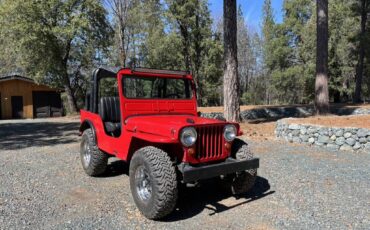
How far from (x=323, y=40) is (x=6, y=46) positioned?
2105 cm

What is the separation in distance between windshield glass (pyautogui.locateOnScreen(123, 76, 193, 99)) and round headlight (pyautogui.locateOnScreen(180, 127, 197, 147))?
62.5 inches

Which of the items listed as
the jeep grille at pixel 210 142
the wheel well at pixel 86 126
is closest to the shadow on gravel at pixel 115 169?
the wheel well at pixel 86 126

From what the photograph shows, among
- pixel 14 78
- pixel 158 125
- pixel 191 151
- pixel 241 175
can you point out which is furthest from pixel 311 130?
pixel 14 78

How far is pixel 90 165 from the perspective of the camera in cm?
661

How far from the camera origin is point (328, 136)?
9516mm

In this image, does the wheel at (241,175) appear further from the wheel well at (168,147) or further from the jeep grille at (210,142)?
the wheel well at (168,147)

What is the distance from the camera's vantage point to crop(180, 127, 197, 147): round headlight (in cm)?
446

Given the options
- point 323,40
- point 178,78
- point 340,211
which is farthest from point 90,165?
point 323,40

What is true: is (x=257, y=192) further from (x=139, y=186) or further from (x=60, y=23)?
(x=60, y=23)

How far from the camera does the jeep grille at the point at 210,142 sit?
4.71 m

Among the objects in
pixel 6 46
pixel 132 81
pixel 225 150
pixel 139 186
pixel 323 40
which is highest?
pixel 6 46

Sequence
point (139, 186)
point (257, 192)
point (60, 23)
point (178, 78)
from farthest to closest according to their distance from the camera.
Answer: point (60, 23), point (178, 78), point (257, 192), point (139, 186)

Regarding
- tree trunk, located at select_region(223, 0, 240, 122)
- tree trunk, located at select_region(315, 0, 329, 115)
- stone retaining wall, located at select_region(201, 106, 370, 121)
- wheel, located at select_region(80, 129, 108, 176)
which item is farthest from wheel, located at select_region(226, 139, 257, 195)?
stone retaining wall, located at select_region(201, 106, 370, 121)

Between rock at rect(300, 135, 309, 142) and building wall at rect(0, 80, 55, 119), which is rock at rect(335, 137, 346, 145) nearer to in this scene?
rock at rect(300, 135, 309, 142)
